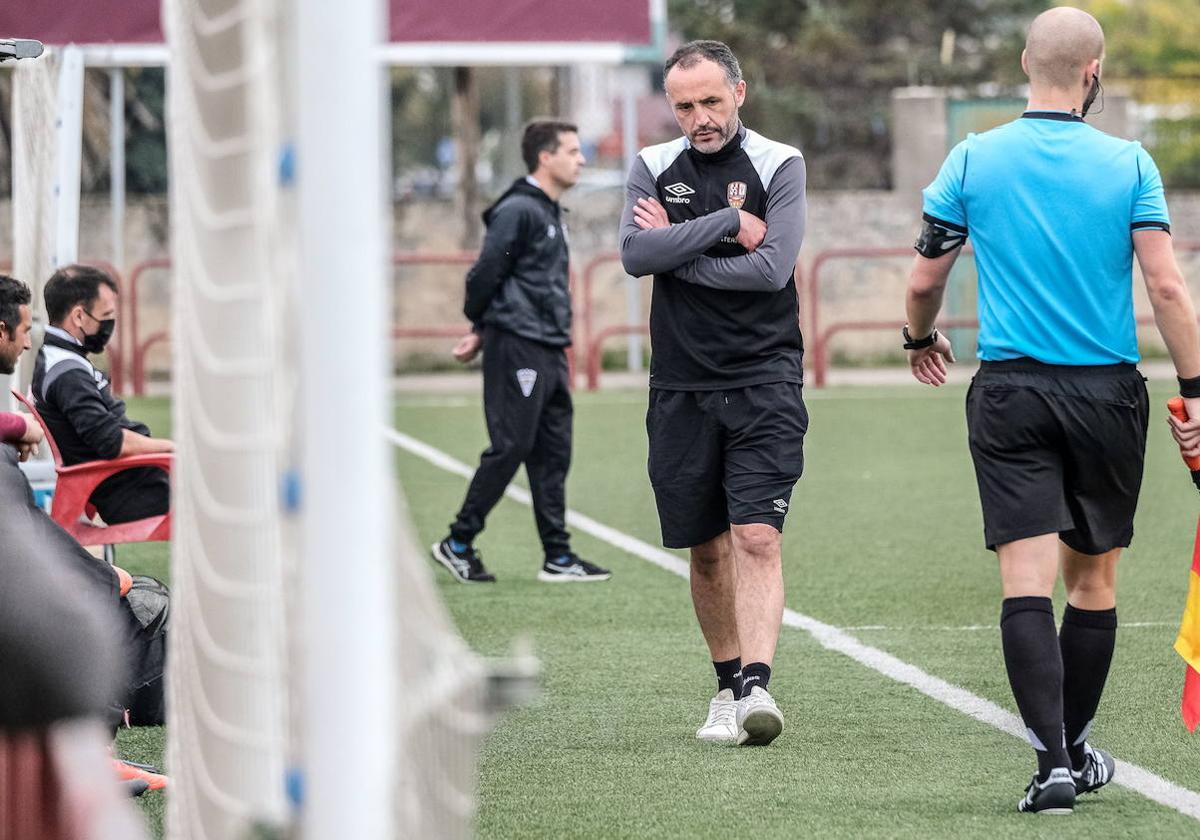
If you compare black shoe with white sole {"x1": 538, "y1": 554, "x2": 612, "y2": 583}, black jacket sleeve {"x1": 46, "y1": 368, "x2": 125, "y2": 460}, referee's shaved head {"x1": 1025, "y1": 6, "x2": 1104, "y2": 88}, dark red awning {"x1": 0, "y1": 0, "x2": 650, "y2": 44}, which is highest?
dark red awning {"x1": 0, "y1": 0, "x2": 650, "y2": 44}

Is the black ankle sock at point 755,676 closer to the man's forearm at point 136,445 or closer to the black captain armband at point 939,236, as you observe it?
the black captain armband at point 939,236

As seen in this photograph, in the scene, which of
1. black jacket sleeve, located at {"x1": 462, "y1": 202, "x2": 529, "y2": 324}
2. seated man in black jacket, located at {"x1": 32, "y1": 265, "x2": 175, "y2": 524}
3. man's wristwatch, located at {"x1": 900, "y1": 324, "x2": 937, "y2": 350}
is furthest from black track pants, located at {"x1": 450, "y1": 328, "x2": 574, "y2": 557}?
man's wristwatch, located at {"x1": 900, "y1": 324, "x2": 937, "y2": 350}

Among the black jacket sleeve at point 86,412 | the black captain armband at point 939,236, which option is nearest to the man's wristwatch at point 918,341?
the black captain armband at point 939,236

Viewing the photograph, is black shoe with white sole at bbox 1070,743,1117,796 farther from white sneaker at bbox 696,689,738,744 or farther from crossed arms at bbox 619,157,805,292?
crossed arms at bbox 619,157,805,292

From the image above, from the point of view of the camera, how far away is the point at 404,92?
49.0 m

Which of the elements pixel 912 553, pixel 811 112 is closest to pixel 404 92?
pixel 811 112

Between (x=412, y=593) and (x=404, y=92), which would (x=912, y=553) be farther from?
(x=404, y=92)

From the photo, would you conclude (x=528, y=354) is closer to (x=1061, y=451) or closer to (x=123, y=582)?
(x=123, y=582)

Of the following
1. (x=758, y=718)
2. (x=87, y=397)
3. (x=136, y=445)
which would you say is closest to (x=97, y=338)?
(x=87, y=397)

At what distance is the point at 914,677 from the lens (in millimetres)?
6555

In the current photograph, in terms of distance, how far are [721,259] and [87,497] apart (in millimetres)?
2225

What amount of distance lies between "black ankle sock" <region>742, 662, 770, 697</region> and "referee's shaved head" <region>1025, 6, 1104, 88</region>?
1.81 meters

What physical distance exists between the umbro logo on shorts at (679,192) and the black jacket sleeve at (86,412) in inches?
77.0

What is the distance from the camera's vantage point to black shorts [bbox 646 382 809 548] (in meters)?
5.72
